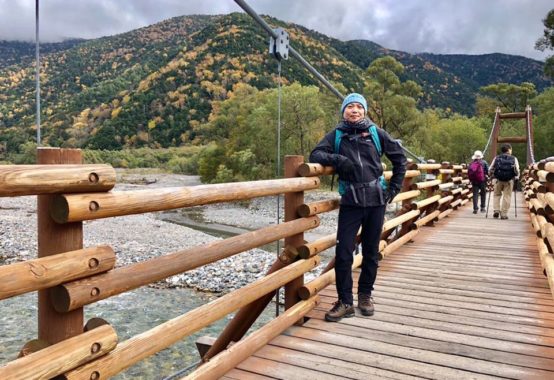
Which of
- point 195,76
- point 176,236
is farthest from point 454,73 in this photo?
point 176,236

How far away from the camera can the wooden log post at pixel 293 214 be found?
368cm

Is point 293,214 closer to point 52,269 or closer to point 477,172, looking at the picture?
point 52,269

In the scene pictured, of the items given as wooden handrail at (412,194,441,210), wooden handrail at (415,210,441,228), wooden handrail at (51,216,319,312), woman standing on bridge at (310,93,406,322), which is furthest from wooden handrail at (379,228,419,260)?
wooden handrail at (51,216,319,312)

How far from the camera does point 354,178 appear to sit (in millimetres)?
3488

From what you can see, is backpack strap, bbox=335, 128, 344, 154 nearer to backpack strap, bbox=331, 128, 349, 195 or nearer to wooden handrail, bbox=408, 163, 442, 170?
backpack strap, bbox=331, 128, 349, 195

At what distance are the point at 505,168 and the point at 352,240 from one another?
7.80 m

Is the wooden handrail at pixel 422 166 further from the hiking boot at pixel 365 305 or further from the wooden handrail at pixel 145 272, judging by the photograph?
the wooden handrail at pixel 145 272

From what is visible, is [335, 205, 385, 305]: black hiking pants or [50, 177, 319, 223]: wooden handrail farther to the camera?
[335, 205, 385, 305]: black hiking pants

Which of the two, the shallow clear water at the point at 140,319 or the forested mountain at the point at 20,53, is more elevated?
the forested mountain at the point at 20,53

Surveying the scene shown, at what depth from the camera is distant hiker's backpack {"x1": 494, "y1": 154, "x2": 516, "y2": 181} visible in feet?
33.1

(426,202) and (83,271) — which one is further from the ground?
(83,271)

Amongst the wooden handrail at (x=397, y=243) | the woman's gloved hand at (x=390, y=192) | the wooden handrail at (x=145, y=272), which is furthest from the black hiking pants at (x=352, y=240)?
the wooden handrail at (x=397, y=243)

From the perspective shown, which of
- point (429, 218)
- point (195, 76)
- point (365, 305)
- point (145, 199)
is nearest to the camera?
point (145, 199)

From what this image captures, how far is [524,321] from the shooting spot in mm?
3691
